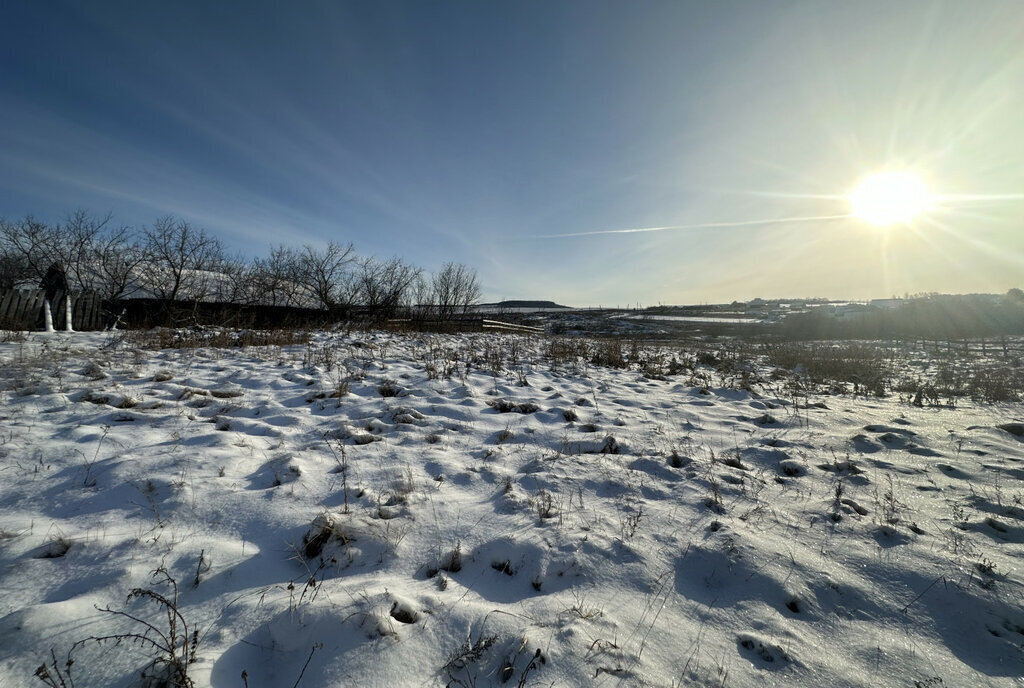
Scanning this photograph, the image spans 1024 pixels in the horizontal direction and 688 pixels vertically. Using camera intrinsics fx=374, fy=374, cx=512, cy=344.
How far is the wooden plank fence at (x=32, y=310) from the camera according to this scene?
30.9 ft

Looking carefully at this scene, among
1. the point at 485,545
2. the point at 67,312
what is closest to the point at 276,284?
the point at 67,312

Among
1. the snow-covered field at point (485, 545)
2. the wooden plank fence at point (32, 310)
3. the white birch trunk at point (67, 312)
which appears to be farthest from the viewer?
the white birch trunk at point (67, 312)

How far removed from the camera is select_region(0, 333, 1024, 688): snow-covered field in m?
1.62

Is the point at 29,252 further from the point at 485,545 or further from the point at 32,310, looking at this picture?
the point at 485,545

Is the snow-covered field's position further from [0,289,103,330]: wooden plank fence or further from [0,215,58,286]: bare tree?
[0,215,58,286]: bare tree

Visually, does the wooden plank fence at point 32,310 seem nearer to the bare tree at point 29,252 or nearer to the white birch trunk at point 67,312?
the white birch trunk at point 67,312

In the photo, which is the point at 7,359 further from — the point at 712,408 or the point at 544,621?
the point at 712,408

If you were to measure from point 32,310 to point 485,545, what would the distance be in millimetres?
14649

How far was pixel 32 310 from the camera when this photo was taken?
32.2ft

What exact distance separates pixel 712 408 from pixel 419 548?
4.94 meters

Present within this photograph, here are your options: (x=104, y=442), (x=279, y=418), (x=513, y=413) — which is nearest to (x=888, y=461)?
(x=513, y=413)

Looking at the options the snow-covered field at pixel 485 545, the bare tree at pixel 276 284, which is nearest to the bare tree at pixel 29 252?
the bare tree at pixel 276 284

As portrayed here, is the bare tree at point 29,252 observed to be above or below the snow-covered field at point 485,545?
above

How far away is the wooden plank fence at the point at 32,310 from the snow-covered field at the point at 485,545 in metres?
8.02
